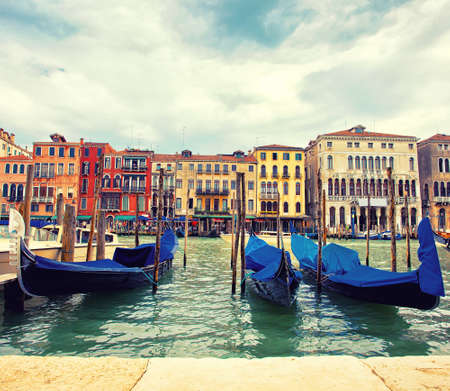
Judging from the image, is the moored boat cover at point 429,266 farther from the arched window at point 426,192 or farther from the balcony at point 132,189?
the arched window at point 426,192

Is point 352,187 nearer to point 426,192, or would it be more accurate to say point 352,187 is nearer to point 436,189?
point 426,192

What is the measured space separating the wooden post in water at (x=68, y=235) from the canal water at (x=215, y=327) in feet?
4.88

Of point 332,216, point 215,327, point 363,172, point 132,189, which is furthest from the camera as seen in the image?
point 363,172

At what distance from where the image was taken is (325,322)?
19.0ft

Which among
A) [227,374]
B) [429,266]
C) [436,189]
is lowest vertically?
[227,374]

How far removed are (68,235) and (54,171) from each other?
1172 inches

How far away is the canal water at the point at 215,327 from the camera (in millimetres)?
4520

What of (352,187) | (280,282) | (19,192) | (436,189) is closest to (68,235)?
(280,282)

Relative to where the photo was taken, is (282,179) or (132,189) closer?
(132,189)

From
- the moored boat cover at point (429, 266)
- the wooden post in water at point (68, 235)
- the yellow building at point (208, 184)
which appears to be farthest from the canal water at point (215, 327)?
the yellow building at point (208, 184)

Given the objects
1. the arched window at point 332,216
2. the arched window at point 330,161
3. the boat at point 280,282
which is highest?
the arched window at point 330,161

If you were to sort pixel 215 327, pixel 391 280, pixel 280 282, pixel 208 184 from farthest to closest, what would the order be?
1. pixel 208 184
2. pixel 280 282
3. pixel 391 280
4. pixel 215 327

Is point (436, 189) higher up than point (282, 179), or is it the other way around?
point (282, 179)

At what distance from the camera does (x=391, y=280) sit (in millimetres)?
5766
